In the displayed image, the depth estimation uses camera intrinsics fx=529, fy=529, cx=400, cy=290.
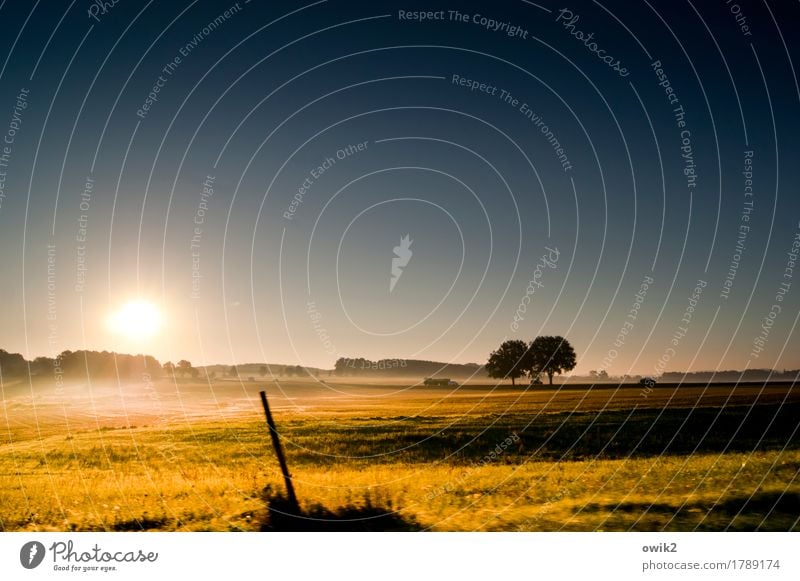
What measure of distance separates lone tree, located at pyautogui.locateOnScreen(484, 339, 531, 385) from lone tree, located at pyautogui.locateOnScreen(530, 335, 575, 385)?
5.16ft

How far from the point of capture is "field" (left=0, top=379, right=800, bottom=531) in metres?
11.8

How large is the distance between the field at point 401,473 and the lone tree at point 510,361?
2139 inches

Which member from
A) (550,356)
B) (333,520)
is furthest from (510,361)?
(333,520)

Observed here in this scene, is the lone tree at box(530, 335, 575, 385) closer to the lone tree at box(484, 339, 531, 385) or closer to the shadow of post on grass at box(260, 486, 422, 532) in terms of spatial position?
the lone tree at box(484, 339, 531, 385)

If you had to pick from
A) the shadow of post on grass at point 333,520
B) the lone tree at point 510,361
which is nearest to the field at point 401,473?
the shadow of post on grass at point 333,520

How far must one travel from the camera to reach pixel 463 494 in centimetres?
1365

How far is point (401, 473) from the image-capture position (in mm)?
16922

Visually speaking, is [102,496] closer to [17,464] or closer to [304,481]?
[304,481]
